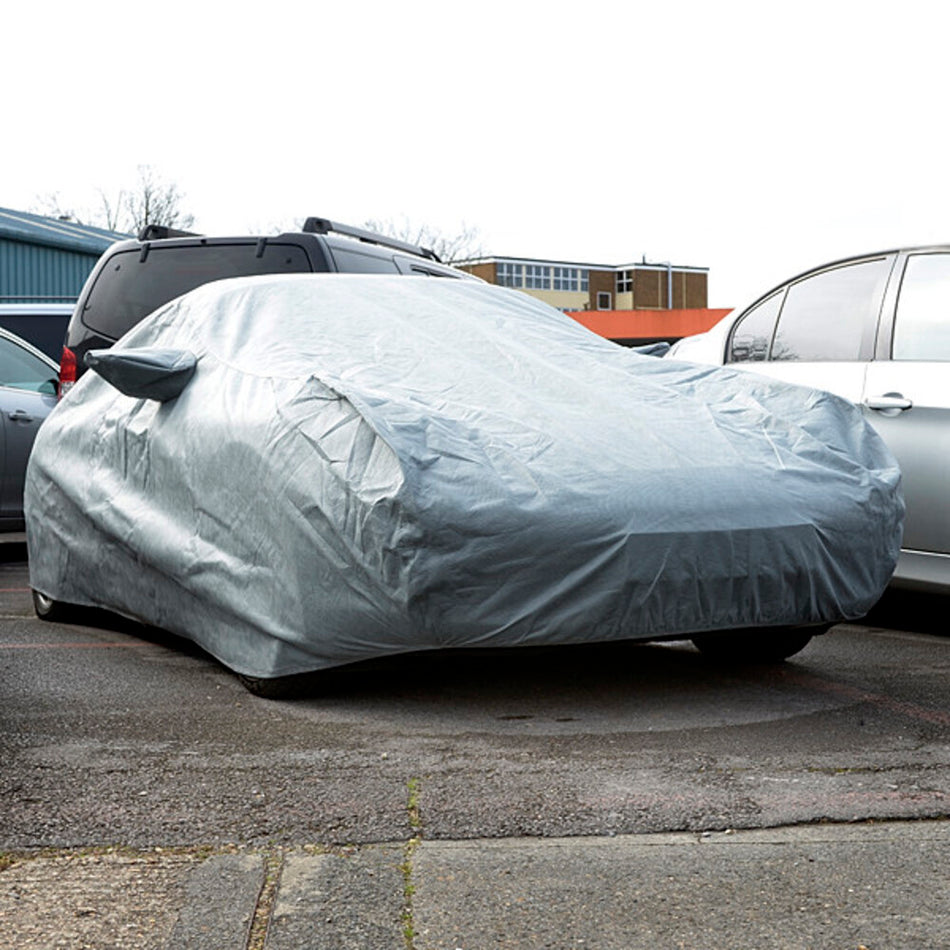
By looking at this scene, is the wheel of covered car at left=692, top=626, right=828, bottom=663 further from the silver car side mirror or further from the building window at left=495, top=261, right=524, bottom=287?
the building window at left=495, top=261, right=524, bottom=287

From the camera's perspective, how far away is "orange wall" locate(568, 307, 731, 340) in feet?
174

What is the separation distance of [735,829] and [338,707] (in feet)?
4.76

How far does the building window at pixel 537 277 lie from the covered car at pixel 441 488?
3695 inches

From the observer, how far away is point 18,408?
8633 mm

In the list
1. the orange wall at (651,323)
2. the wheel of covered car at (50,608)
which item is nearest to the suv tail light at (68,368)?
the wheel of covered car at (50,608)

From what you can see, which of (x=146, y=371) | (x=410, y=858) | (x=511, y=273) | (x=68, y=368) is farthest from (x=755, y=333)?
(x=511, y=273)

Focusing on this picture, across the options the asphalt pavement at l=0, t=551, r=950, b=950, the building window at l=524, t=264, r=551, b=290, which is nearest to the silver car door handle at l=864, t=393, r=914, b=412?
the asphalt pavement at l=0, t=551, r=950, b=950

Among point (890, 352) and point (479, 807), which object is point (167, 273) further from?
point (479, 807)

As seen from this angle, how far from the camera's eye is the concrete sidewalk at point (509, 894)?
246 centimetres

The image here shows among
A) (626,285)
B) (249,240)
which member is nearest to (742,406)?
(249,240)

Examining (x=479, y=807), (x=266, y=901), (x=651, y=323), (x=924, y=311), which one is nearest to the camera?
(x=266, y=901)

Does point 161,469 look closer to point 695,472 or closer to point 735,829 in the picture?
point 695,472

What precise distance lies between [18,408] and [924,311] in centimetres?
531

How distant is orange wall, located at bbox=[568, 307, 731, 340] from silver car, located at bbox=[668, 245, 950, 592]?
45.5m
